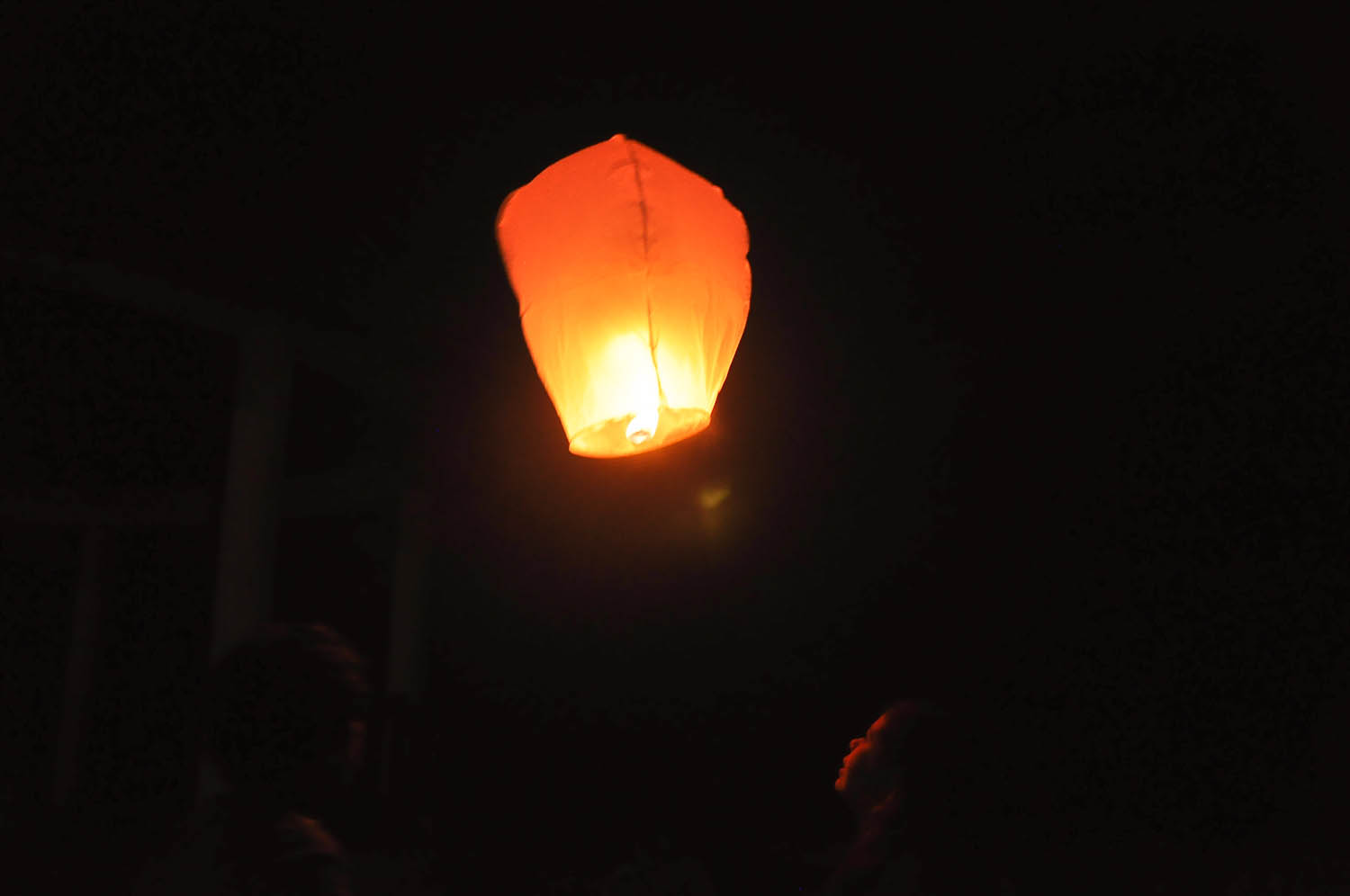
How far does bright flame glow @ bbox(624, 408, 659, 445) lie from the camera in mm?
1274

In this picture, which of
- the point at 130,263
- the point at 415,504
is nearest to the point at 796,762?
the point at 415,504

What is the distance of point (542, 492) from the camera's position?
12.5ft

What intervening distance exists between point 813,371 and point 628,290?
222cm

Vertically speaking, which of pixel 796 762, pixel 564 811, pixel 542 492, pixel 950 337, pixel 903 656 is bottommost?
pixel 564 811

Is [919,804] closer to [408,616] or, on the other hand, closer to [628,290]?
[628,290]

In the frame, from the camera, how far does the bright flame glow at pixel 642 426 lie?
127 cm

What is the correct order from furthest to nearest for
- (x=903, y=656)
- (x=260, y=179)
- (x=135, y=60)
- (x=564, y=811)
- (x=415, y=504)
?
(x=415, y=504) → (x=564, y=811) → (x=903, y=656) → (x=260, y=179) → (x=135, y=60)

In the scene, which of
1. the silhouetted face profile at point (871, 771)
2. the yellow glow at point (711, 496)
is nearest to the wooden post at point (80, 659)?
the yellow glow at point (711, 496)

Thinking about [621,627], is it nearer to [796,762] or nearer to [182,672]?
[796,762]

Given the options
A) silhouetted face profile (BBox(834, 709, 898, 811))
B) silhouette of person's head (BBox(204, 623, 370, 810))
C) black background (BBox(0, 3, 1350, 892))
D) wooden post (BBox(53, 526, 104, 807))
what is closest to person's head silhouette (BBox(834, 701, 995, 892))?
silhouetted face profile (BBox(834, 709, 898, 811))

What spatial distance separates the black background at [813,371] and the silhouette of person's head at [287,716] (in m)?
1.41

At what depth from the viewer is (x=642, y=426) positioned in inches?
51.3

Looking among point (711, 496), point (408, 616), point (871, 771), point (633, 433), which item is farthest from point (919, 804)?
point (408, 616)

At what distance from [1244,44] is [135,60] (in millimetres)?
2441
